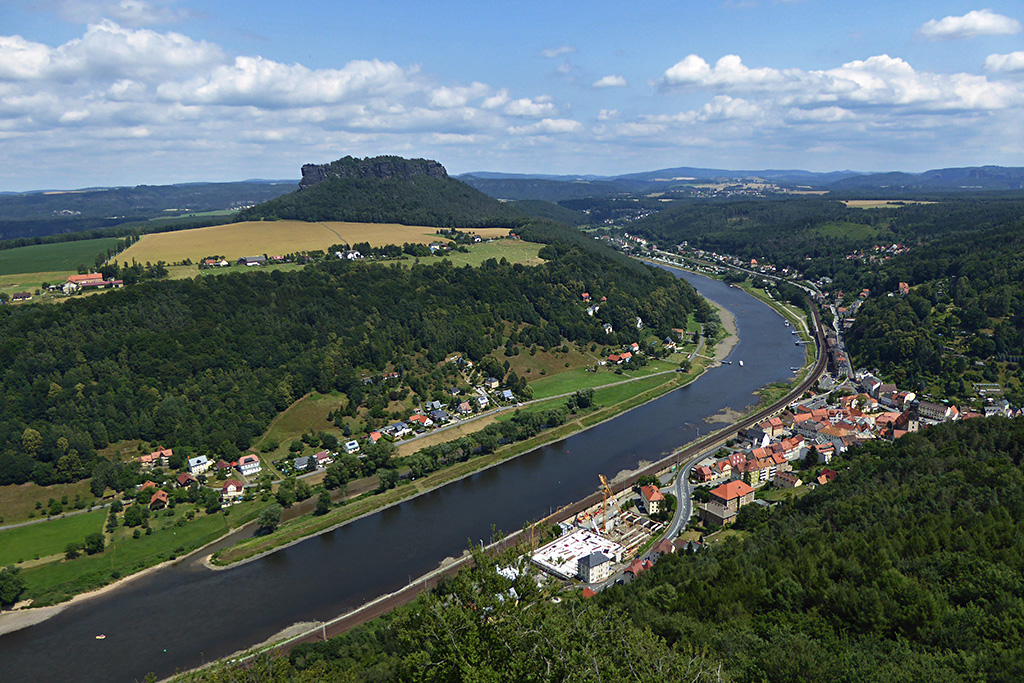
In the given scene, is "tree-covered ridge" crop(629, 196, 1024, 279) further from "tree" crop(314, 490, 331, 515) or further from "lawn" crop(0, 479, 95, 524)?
"lawn" crop(0, 479, 95, 524)

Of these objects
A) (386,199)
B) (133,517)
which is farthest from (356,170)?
(133,517)

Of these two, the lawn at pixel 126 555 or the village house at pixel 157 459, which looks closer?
the lawn at pixel 126 555

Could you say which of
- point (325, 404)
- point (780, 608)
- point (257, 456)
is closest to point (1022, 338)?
point (780, 608)

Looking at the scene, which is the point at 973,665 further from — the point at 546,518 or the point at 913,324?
the point at 913,324

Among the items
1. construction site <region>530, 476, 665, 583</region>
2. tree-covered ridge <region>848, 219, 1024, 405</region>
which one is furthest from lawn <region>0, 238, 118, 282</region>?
tree-covered ridge <region>848, 219, 1024, 405</region>

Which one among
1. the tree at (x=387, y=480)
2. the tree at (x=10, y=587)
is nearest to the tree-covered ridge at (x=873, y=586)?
the tree at (x=387, y=480)

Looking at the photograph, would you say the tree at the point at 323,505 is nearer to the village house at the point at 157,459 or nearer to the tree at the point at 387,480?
the tree at the point at 387,480

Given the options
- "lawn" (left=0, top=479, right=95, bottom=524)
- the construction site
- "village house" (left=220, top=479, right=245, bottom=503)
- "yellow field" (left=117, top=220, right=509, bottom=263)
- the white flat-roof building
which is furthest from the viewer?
"yellow field" (left=117, top=220, right=509, bottom=263)
